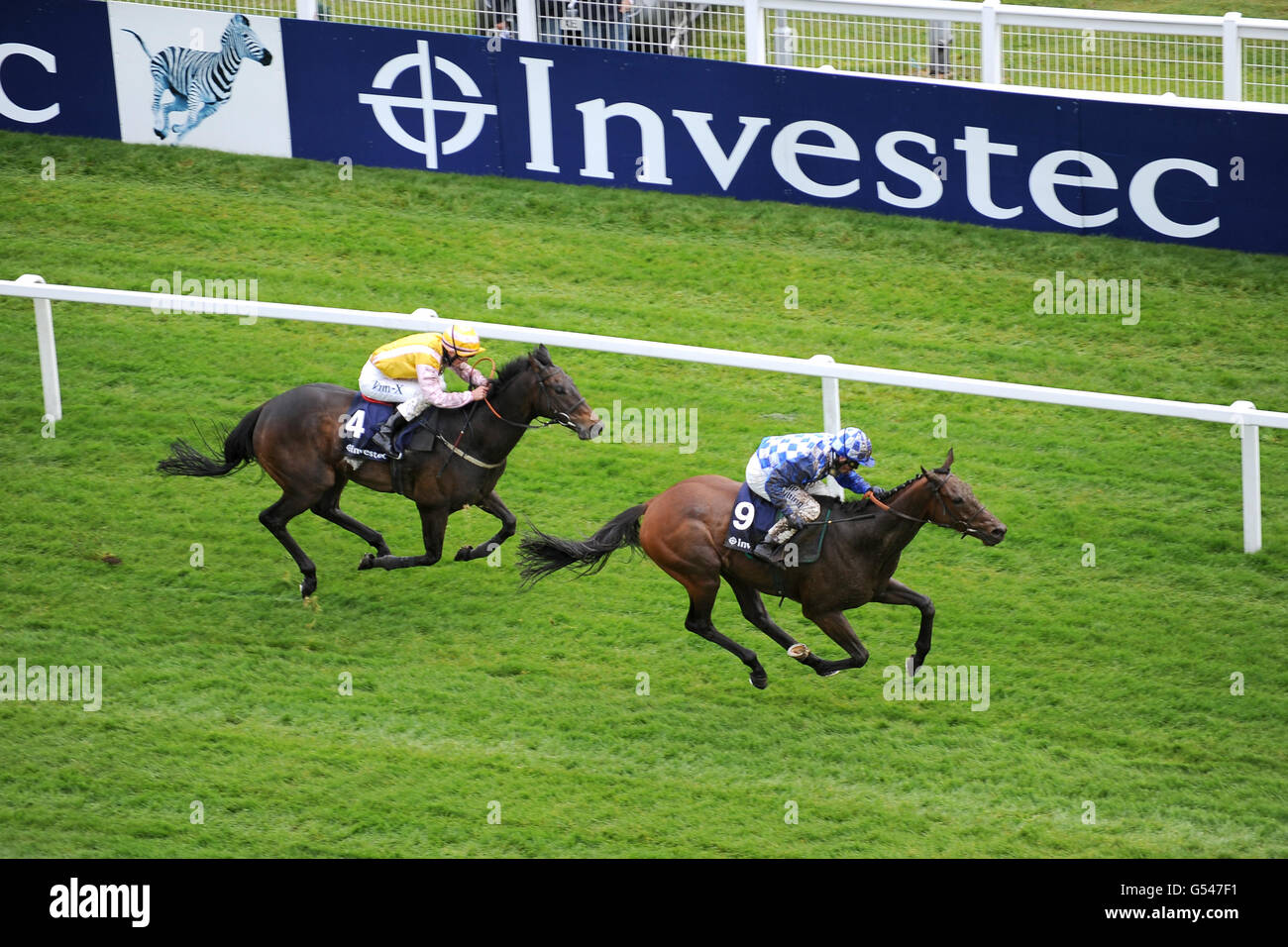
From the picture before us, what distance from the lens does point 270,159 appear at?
14930 millimetres

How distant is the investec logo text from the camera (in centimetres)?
1284

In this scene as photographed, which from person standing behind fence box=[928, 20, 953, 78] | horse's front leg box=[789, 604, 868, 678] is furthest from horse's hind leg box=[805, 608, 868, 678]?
person standing behind fence box=[928, 20, 953, 78]

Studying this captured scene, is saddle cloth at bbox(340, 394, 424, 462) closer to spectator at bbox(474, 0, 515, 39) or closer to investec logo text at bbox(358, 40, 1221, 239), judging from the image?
investec logo text at bbox(358, 40, 1221, 239)

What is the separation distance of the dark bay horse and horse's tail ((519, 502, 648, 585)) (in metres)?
0.51

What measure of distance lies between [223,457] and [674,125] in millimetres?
5209

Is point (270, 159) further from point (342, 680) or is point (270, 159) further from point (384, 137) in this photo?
point (342, 680)

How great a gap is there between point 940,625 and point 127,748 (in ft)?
14.7

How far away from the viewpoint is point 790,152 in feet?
44.9

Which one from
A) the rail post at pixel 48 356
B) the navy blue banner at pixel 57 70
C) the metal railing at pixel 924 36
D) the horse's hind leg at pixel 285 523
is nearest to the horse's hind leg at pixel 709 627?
the horse's hind leg at pixel 285 523

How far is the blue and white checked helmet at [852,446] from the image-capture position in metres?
8.42

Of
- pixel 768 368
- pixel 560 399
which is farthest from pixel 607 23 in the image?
pixel 560 399

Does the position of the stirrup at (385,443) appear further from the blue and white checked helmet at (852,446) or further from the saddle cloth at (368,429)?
the blue and white checked helmet at (852,446)
